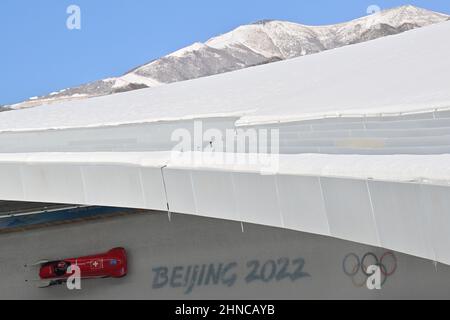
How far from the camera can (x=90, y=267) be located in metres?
14.6

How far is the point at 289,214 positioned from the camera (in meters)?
6.85

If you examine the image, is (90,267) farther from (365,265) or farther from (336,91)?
(336,91)

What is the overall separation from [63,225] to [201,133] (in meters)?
7.41

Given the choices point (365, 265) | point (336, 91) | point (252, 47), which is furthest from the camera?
point (252, 47)

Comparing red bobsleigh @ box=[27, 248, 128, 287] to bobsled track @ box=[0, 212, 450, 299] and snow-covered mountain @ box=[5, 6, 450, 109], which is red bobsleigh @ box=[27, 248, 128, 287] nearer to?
bobsled track @ box=[0, 212, 450, 299]

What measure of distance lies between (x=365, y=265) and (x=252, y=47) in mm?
52915

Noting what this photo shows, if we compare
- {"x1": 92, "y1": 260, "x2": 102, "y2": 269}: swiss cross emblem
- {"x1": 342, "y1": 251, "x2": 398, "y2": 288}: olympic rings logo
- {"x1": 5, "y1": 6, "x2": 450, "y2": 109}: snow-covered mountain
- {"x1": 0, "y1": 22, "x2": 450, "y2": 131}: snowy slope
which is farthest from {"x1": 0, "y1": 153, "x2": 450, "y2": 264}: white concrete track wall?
{"x1": 5, "y1": 6, "x2": 450, "y2": 109}: snow-covered mountain

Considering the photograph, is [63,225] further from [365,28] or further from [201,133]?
[365,28]

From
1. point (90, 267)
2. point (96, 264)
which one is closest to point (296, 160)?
point (96, 264)

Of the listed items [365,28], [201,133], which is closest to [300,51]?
[365,28]

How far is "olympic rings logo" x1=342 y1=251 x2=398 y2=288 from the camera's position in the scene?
13602 mm

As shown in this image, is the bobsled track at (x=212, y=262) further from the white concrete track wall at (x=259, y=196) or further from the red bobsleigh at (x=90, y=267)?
the white concrete track wall at (x=259, y=196)

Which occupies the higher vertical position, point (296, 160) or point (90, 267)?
point (296, 160)
